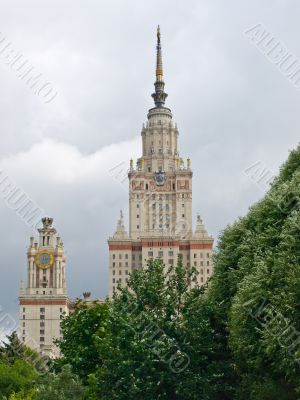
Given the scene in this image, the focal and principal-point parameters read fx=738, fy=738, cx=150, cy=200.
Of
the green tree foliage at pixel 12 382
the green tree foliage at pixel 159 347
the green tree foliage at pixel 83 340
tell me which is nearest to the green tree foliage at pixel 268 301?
the green tree foliage at pixel 159 347

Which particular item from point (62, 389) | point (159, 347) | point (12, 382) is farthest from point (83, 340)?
point (12, 382)

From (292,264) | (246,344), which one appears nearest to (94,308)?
(246,344)

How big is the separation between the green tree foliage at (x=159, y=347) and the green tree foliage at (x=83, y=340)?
9951 millimetres

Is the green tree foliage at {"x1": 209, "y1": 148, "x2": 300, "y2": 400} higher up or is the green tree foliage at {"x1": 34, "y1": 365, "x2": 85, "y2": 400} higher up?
the green tree foliage at {"x1": 209, "y1": 148, "x2": 300, "y2": 400}

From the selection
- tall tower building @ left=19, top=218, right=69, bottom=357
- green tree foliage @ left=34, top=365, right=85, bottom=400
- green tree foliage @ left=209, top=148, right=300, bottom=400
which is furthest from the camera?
tall tower building @ left=19, top=218, right=69, bottom=357

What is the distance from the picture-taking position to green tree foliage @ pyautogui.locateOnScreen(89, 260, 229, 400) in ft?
148

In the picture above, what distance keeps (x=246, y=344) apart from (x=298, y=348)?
593cm

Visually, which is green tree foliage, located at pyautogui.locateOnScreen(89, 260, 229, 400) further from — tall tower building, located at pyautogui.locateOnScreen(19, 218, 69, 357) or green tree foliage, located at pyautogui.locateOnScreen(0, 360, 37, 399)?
tall tower building, located at pyautogui.locateOnScreen(19, 218, 69, 357)

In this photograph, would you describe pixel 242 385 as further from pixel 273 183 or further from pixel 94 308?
pixel 94 308

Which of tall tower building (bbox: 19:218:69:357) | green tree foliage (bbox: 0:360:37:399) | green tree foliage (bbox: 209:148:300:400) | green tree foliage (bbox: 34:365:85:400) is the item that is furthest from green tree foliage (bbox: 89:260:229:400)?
tall tower building (bbox: 19:218:69:357)

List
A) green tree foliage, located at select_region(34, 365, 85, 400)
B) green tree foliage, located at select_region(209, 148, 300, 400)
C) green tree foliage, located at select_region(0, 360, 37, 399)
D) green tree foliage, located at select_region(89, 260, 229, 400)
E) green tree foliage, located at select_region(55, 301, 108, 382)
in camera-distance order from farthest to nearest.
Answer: green tree foliage, located at select_region(0, 360, 37, 399) → green tree foliage, located at select_region(55, 301, 108, 382) → green tree foliage, located at select_region(34, 365, 85, 400) → green tree foliage, located at select_region(89, 260, 229, 400) → green tree foliage, located at select_region(209, 148, 300, 400)

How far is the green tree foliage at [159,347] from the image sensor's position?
148 ft

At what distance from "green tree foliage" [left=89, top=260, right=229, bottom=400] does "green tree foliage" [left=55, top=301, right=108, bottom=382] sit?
995 centimetres

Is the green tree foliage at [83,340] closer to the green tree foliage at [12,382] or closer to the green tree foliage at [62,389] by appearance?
the green tree foliage at [62,389]
